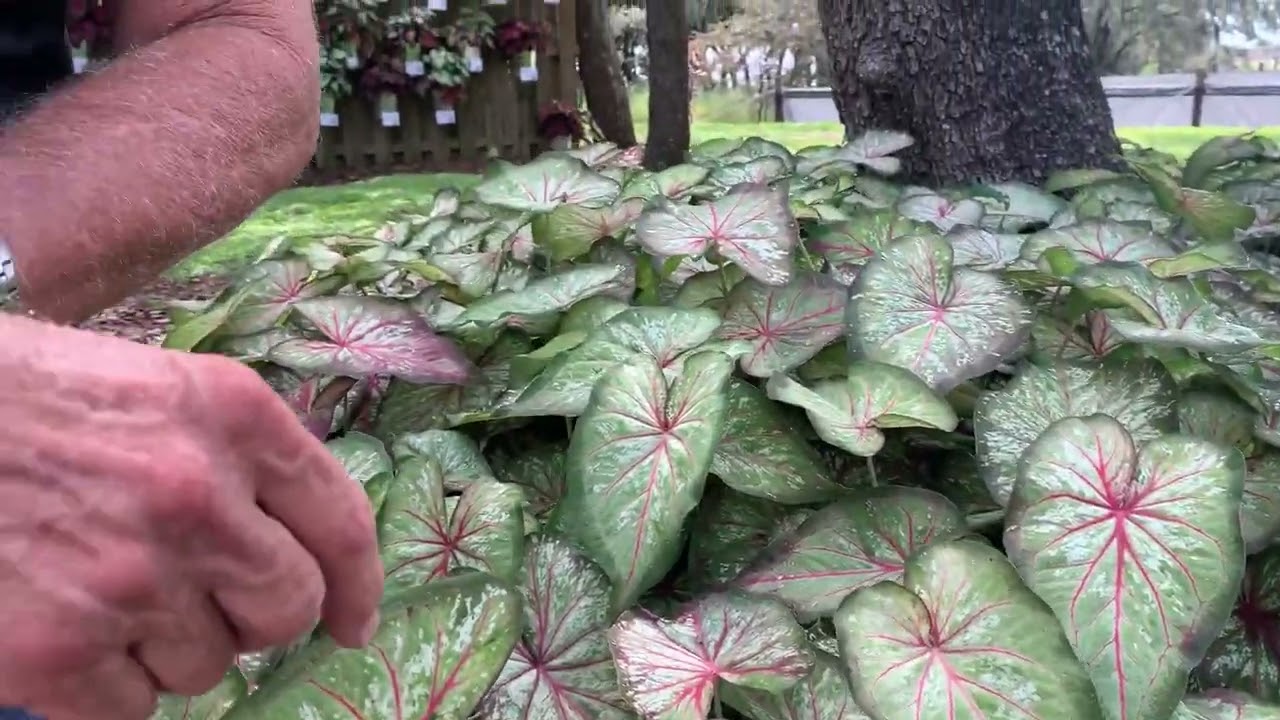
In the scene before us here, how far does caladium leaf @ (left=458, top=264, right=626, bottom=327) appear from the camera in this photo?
0.94m

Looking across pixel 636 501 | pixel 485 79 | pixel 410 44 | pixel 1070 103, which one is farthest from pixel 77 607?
pixel 485 79

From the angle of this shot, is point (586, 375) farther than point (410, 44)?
No

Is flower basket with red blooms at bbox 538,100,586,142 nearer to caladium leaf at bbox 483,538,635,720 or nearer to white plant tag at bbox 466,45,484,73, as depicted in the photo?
white plant tag at bbox 466,45,484,73

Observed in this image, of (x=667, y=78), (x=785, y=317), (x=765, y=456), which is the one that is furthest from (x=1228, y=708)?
(x=667, y=78)

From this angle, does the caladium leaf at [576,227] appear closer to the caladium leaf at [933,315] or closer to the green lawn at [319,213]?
the caladium leaf at [933,315]

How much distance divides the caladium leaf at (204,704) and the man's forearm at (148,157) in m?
0.27

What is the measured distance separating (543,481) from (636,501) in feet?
0.75

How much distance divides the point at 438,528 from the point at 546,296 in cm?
32

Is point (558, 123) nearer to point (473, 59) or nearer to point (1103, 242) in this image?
point (473, 59)

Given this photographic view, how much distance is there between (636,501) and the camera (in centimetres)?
66

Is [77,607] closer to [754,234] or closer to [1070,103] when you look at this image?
[754,234]

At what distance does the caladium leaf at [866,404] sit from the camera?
70 cm

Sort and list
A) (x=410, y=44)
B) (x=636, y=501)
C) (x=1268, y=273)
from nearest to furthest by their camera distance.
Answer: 1. (x=636, y=501)
2. (x=1268, y=273)
3. (x=410, y=44)

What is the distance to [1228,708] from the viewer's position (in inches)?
24.5
